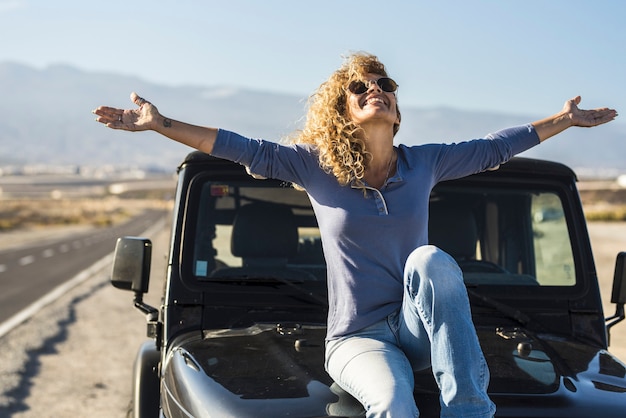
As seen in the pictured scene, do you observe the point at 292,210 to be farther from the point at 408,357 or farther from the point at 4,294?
the point at 4,294

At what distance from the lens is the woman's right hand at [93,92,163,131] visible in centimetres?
261

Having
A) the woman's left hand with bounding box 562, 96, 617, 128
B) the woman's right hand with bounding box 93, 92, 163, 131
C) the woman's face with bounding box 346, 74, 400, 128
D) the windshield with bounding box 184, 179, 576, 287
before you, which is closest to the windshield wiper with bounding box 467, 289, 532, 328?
the windshield with bounding box 184, 179, 576, 287

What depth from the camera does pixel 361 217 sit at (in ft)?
8.27

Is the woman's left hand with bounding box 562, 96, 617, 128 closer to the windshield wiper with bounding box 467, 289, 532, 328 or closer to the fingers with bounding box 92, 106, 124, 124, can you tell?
the windshield wiper with bounding box 467, 289, 532, 328

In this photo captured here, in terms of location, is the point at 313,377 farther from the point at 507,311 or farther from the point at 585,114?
the point at 585,114

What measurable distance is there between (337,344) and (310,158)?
0.64m

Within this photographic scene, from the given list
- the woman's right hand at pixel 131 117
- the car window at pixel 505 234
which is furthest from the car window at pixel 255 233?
the woman's right hand at pixel 131 117

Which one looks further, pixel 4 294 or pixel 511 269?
pixel 4 294

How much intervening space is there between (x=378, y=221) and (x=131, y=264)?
1340 millimetres

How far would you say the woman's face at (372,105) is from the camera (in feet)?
8.79

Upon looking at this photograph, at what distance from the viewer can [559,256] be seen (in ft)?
11.9

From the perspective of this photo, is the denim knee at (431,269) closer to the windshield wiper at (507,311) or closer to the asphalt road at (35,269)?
the windshield wiper at (507,311)

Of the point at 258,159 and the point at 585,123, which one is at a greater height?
the point at 585,123

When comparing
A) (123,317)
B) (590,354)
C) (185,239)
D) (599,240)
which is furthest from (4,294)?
(599,240)
